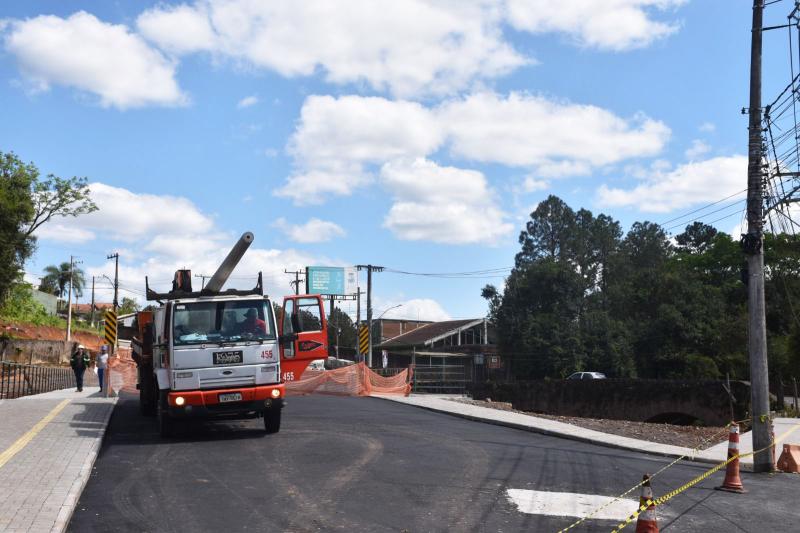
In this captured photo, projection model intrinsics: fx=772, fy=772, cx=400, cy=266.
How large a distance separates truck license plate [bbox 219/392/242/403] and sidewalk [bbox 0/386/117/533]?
2.13 meters

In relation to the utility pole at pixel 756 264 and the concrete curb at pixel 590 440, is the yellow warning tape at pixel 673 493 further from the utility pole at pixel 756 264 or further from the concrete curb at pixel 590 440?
the concrete curb at pixel 590 440

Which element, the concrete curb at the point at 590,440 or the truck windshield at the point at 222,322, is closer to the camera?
the truck windshield at the point at 222,322

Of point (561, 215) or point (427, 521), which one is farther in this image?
point (561, 215)

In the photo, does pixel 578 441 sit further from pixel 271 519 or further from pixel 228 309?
pixel 271 519

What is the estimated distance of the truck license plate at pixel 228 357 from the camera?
13.7 m

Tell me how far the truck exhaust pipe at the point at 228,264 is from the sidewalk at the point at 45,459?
337cm

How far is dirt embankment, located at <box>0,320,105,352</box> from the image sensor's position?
4599cm

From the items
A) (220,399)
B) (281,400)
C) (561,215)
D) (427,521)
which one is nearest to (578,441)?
(281,400)

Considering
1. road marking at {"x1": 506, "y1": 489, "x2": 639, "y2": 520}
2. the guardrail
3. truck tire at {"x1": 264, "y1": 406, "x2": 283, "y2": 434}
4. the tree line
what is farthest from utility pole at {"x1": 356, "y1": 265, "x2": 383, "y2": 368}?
road marking at {"x1": 506, "y1": 489, "x2": 639, "y2": 520}

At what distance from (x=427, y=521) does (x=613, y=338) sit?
5160 centimetres

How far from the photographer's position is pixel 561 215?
78.8m

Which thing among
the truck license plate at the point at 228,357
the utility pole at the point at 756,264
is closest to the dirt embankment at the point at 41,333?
the truck license plate at the point at 228,357

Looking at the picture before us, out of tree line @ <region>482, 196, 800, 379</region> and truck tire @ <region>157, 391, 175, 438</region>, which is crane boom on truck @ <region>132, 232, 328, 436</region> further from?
tree line @ <region>482, 196, 800, 379</region>

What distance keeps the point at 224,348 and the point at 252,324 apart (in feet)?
2.27
